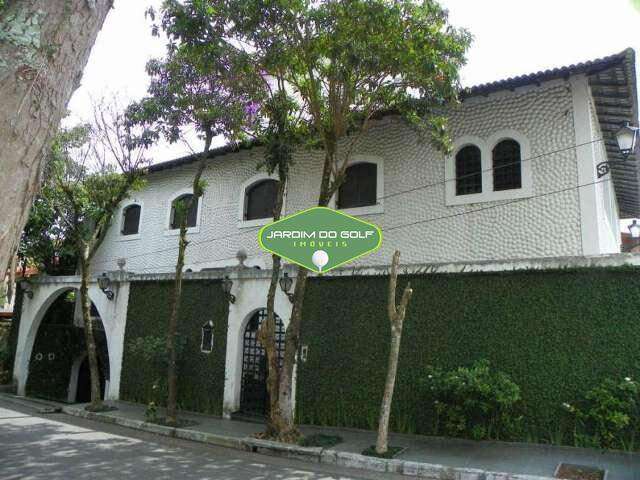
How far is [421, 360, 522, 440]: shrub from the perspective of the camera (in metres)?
8.11

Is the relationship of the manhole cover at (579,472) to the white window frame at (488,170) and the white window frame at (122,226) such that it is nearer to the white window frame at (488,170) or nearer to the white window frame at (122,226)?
the white window frame at (488,170)

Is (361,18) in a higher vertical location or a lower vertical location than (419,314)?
higher

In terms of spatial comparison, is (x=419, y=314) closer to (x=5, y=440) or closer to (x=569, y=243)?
(x=569, y=243)

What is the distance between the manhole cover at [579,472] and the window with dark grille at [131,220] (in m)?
14.7

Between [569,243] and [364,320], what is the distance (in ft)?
14.0

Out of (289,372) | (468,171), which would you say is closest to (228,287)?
(289,372)

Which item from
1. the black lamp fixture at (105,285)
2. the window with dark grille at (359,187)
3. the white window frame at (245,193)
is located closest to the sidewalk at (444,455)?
the window with dark grille at (359,187)

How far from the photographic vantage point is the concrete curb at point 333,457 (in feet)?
22.7

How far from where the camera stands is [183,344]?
41.0 ft

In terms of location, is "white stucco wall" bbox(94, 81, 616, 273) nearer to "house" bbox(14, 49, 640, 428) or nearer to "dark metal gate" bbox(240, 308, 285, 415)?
"house" bbox(14, 49, 640, 428)

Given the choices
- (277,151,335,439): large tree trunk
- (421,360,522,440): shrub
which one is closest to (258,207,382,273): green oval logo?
(277,151,335,439): large tree trunk

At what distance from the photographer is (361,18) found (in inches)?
352

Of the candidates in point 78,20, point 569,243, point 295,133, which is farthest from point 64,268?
point 78,20

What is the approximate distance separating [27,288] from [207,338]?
331 inches
